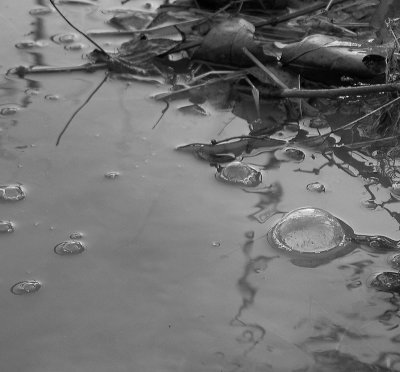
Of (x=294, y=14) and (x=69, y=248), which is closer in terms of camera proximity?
(x=69, y=248)

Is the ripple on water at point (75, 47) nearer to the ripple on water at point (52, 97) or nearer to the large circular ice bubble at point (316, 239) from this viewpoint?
the ripple on water at point (52, 97)

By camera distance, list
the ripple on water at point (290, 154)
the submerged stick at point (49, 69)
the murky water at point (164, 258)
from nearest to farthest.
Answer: the murky water at point (164, 258) → the ripple on water at point (290, 154) → the submerged stick at point (49, 69)

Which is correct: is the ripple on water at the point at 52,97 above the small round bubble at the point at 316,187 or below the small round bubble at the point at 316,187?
below

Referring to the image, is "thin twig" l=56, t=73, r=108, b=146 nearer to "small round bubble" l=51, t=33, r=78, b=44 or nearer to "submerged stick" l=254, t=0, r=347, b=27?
"small round bubble" l=51, t=33, r=78, b=44

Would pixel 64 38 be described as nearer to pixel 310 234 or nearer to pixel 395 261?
pixel 310 234

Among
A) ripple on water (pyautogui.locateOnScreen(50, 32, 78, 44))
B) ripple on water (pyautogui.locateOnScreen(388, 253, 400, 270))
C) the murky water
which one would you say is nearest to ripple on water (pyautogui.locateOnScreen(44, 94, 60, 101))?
the murky water

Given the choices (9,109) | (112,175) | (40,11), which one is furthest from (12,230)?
(40,11)

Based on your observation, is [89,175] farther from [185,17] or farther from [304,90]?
[185,17]

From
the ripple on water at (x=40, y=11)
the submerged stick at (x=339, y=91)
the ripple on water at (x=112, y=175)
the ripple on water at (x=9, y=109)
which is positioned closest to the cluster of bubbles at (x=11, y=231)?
the ripple on water at (x=112, y=175)
